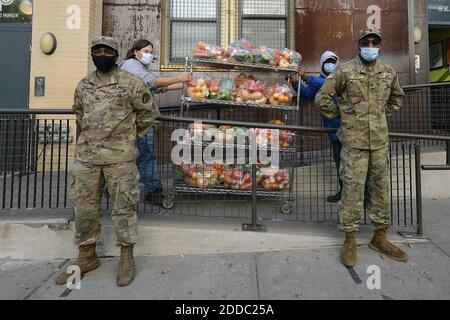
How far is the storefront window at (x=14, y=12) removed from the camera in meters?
6.85

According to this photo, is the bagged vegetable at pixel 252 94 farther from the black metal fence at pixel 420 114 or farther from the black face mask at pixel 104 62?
the black metal fence at pixel 420 114

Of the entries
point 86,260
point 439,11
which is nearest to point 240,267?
point 86,260

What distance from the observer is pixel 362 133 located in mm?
3572

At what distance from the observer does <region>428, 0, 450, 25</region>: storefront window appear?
782 cm

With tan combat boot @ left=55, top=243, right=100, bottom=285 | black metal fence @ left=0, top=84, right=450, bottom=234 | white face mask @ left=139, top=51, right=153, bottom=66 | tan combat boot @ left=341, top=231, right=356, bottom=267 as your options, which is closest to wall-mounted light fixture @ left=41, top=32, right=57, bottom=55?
black metal fence @ left=0, top=84, right=450, bottom=234

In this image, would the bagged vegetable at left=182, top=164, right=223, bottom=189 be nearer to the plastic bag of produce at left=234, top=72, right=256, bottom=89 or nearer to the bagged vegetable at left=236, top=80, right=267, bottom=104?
the bagged vegetable at left=236, top=80, right=267, bottom=104

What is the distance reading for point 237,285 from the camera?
3.27 m

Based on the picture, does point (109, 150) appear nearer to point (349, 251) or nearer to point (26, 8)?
point (349, 251)

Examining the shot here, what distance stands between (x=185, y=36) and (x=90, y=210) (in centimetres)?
513

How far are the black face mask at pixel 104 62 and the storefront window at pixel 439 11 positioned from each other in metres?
7.19

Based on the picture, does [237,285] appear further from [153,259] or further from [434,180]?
[434,180]

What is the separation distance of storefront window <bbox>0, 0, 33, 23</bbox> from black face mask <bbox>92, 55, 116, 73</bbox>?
4626 mm
